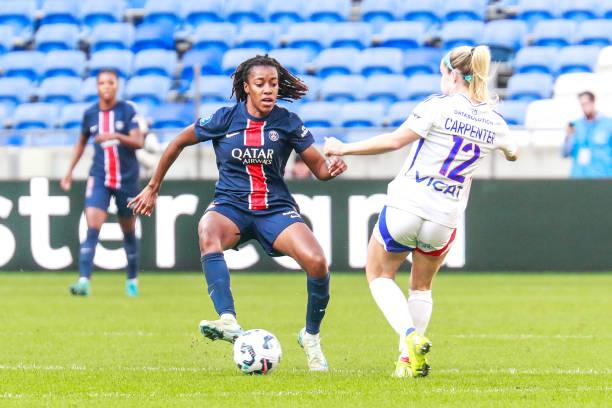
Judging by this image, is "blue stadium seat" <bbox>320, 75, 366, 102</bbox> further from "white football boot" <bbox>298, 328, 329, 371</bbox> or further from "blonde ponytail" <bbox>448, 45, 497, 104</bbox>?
"blonde ponytail" <bbox>448, 45, 497, 104</bbox>

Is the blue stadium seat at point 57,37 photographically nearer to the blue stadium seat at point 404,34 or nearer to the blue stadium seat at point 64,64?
the blue stadium seat at point 64,64

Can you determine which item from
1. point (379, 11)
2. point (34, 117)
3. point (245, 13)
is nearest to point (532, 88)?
point (379, 11)

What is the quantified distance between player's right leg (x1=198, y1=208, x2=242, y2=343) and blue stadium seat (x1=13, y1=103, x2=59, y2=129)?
13149 mm

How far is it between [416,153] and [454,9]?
14.6 m

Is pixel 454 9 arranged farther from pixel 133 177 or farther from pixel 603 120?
pixel 133 177

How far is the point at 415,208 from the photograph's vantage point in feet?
23.9

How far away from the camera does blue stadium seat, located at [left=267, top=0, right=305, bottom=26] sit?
73.0 ft

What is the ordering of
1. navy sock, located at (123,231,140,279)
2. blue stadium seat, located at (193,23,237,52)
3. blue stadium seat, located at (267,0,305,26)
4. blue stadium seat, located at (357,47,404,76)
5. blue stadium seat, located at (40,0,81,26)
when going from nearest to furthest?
navy sock, located at (123,231,140,279)
blue stadium seat, located at (357,47,404,76)
blue stadium seat, located at (193,23,237,52)
blue stadium seat, located at (267,0,305,26)
blue stadium seat, located at (40,0,81,26)

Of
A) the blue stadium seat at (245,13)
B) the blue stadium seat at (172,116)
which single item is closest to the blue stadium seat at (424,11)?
the blue stadium seat at (245,13)

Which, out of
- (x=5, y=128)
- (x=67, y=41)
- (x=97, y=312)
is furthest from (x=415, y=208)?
(x=67, y=41)

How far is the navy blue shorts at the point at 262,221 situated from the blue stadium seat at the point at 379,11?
47.4 feet

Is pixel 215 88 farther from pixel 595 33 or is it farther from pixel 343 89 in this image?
pixel 595 33

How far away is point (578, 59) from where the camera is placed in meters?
20.0

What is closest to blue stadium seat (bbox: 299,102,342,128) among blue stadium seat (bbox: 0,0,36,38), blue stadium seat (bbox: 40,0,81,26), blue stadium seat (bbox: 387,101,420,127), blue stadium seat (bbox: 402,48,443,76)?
blue stadium seat (bbox: 387,101,420,127)
